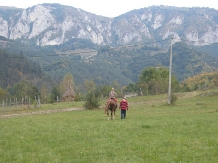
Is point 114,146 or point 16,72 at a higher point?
point 114,146

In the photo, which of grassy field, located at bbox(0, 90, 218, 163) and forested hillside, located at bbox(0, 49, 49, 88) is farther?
forested hillside, located at bbox(0, 49, 49, 88)

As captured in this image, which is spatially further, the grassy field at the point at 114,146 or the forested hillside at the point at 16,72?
the forested hillside at the point at 16,72

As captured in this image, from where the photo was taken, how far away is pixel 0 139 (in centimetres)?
1531

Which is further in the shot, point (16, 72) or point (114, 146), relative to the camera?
point (16, 72)

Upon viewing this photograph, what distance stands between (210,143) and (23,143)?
8.26 meters

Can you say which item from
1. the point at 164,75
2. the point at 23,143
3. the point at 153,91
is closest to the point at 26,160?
the point at 23,143

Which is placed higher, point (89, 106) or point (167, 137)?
point (167, 137)

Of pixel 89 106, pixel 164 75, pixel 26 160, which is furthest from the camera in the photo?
pixel 164 75

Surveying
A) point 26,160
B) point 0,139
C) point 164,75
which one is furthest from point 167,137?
point 164,75

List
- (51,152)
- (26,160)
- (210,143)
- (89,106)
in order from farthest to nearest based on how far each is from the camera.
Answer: (89,106) < (210,143) < (51,152) < (26,160)

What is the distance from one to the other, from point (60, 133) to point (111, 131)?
2.81m

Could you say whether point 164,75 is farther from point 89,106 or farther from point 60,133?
point 60,133

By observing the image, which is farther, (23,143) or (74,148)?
(23,143)

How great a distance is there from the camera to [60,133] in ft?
55.1
